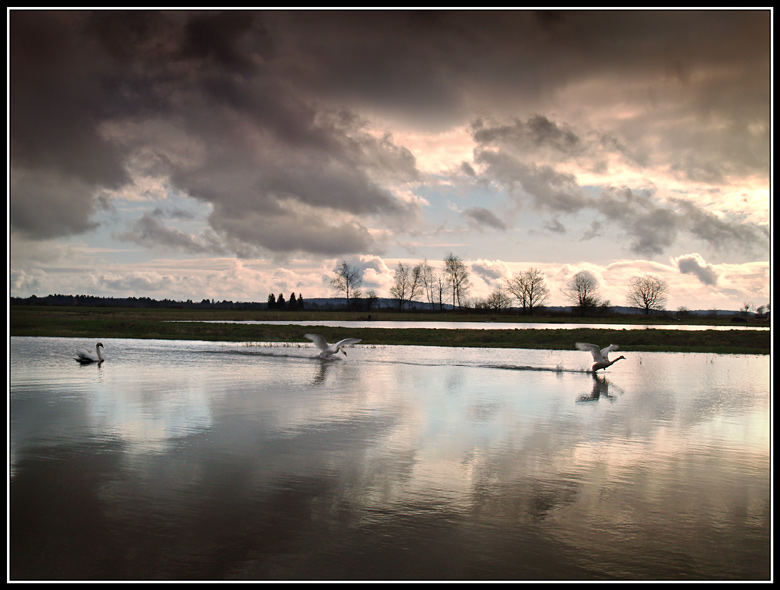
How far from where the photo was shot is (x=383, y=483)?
9.81 m

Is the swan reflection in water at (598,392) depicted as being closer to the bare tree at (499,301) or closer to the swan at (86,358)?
the swan at (86,358)

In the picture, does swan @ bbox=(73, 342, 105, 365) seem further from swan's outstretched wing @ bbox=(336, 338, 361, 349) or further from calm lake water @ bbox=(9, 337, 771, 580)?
swan's outstretched wing @ bbox=(336, 338, 361, 349)

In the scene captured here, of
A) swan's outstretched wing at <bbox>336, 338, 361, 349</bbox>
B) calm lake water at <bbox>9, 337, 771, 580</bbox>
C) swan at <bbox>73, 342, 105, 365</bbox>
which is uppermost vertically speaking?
swan's outstretched wing at <bbox>336, 338, 361, 349</bbox>

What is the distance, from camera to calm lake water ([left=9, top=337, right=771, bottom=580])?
7.12 metres

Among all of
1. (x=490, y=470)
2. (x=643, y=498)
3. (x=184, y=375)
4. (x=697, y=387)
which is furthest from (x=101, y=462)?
(x=697, y=387)

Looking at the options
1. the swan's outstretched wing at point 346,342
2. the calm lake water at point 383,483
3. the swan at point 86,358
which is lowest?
the calm lake water at point 383,483

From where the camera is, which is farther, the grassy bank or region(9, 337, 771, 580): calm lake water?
the grassy bank

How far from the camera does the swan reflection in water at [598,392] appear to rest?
19.5m

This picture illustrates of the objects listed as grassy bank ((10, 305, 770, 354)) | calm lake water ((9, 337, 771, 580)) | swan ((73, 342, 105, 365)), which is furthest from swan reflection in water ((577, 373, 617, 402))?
swan ((73, 342, 105, 365))

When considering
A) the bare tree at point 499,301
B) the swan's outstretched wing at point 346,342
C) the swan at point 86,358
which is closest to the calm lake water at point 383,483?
the swan at point 86,358

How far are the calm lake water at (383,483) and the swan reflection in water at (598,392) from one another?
9.1 inches

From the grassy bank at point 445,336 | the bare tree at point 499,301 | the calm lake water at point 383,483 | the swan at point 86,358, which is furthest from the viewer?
the bare tree at point 499,301

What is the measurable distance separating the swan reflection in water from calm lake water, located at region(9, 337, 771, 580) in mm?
230

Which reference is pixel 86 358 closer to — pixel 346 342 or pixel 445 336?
pixel 346 342
